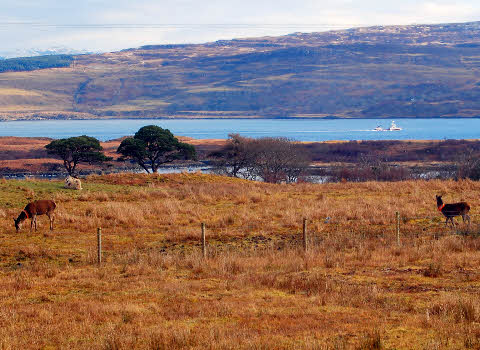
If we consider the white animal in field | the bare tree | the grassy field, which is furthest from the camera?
the bare tree

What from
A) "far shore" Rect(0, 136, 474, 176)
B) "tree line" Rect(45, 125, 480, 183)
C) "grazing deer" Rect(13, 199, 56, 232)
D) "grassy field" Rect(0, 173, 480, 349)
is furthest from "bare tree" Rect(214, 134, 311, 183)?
"grazing deer" Rect(13, 199, 56, 232)

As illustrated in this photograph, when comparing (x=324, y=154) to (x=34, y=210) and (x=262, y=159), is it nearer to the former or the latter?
(x=262, y=159)

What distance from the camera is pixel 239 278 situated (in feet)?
48.5

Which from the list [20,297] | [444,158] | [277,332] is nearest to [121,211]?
[20,297]

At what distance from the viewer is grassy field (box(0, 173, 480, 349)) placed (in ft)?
32.7

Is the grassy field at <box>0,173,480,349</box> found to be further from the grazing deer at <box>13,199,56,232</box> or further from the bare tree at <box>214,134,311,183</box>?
the bare tree at <box>214,134,311,183</box>

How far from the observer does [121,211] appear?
26.6 metres

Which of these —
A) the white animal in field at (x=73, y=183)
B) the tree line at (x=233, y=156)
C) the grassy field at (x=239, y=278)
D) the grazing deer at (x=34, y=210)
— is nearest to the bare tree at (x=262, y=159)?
the tree line at (x=233, y=156)

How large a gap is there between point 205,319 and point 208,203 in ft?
70.1

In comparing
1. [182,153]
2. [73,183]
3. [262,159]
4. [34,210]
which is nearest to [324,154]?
[262,159]

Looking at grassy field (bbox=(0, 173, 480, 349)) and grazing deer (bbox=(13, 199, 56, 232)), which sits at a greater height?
grazing deer (bbox=(13, 199, 56, 232))

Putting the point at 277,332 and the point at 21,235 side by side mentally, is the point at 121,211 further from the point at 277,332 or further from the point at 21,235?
the point at 277,332

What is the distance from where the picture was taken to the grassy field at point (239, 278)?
998cm

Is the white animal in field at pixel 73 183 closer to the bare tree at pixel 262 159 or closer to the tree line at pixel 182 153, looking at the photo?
the tree line at pixel 182 153
